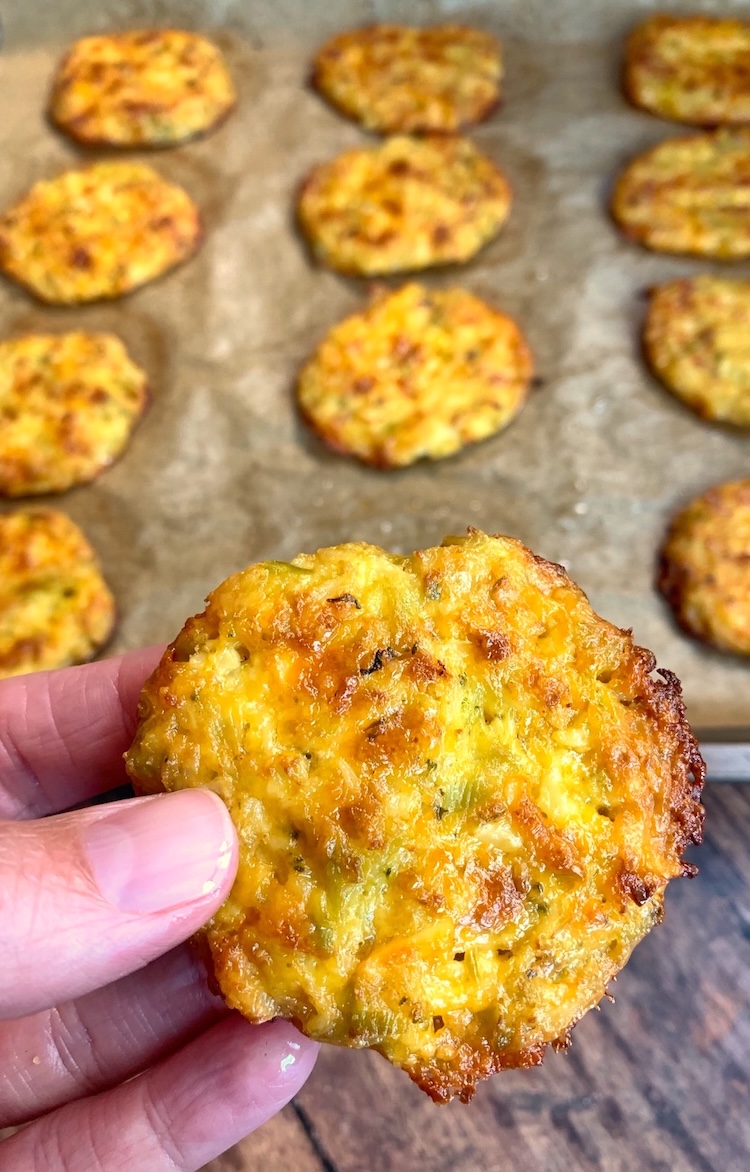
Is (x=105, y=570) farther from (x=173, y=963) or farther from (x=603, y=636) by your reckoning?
(x=603, y=636)

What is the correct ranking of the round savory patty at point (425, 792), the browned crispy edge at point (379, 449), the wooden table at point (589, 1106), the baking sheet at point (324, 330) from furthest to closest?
the browned crispy edge at point (379, 449)
the baking sheet at point (324, 330)
the wooden table at point (589, 1106)
the round savory patty at point (425, 792)

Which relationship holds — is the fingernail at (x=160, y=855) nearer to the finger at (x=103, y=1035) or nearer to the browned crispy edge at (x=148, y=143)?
the finger at (x=103, y=1035)

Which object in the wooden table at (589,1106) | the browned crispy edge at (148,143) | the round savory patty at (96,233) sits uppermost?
the browned crispy edge at (148,143)

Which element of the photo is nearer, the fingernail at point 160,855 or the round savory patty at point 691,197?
the fingernail at point 160,855

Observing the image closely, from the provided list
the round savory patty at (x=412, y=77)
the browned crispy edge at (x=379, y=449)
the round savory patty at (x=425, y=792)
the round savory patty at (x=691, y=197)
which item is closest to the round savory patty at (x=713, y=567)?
the browned crispy edge at (x=379, y=449)

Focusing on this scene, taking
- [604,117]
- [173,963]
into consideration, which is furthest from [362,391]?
[173,963]

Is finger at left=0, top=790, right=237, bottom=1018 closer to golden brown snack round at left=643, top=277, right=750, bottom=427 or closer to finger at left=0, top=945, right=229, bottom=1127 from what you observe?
finger at left=0, top=945, right=229, bottom=1127
